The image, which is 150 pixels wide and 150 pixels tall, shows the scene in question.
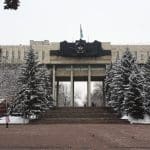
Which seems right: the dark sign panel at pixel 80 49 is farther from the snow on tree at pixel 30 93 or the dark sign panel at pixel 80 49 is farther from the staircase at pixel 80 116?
the snow on tree at pixel 30 93

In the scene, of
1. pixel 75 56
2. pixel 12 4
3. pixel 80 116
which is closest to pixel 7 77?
pixel 75 56

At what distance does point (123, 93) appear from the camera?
5116 cm

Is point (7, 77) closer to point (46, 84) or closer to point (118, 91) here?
point (46, 84)

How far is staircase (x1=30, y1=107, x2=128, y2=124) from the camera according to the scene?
1874 inches

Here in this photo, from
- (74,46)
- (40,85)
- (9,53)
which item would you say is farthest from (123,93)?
(9,53)

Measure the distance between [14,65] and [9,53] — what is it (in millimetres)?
3987

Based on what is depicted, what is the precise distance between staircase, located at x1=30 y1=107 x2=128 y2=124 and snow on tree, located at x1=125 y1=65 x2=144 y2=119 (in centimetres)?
145

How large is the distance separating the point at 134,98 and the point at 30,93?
10.7 metres

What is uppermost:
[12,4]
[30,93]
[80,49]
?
[80,49]

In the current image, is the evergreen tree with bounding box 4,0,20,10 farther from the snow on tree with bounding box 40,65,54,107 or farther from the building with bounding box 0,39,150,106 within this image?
the building with bounding box 0,39,150,106

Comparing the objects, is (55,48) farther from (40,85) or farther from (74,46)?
(40,85)

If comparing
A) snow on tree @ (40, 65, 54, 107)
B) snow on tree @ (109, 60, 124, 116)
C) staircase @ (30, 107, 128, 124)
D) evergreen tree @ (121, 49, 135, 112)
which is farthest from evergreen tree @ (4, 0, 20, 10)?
evergreen tree @ (121, 49, 135, 112)

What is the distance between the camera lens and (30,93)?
48.3m

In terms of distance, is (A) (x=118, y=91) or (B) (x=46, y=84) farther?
(B) (x=46, y=84)
